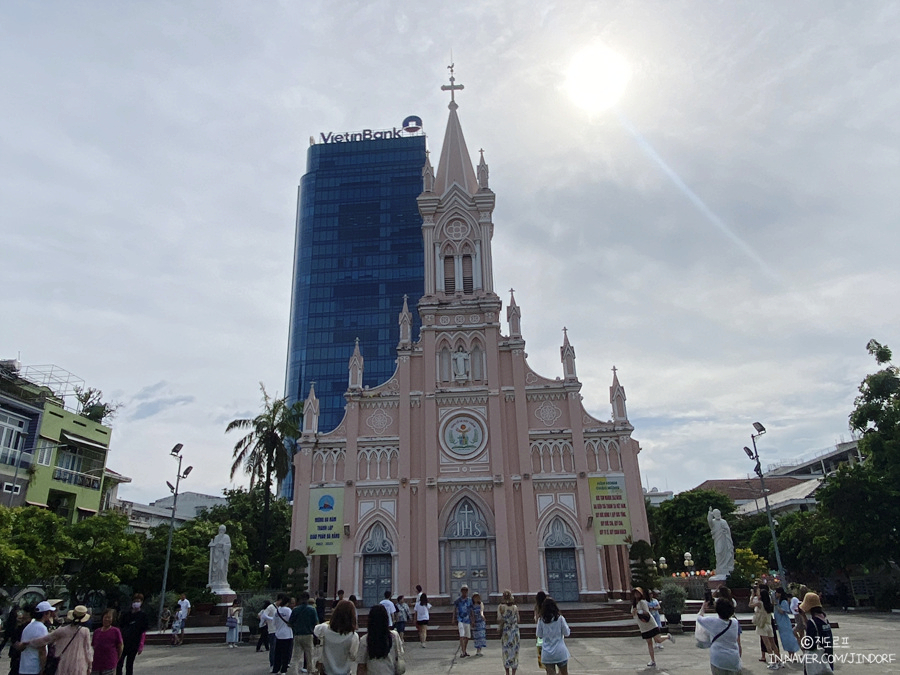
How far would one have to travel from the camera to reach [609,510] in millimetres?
28219

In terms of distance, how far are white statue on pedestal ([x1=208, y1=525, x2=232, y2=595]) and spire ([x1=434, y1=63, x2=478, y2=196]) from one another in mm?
21911

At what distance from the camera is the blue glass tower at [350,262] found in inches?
3103

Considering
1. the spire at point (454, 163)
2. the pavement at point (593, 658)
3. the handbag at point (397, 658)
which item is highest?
the spire at point (454, 163)

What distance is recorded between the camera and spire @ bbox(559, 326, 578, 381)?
102ft

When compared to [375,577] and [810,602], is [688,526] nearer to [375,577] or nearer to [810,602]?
[375,577]

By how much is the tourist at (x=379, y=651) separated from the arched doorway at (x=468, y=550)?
73.7 feet

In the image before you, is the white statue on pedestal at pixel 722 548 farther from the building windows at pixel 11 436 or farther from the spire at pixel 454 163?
the building windows at pixel 11 436

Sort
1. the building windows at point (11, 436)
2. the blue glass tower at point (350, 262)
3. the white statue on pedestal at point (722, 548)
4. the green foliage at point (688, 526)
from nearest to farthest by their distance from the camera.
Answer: the white statue on pedestal at point (722, 548) → the building windows at point (11, 436) → the green foliage at point (688, 526) → the blue glass tower at point (350, 262)

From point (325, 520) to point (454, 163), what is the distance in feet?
71.7

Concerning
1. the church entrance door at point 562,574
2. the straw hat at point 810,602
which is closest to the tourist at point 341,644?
the straw hat at point 810,602

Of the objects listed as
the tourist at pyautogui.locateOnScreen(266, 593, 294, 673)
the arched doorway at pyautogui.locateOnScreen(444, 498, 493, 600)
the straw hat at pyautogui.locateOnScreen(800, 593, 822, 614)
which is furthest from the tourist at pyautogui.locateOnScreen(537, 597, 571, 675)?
the arched doorway at pyautogui.locateOnScreen(444, 498, 493, 600)

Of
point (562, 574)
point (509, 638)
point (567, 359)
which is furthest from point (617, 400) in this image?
point (509, 638)

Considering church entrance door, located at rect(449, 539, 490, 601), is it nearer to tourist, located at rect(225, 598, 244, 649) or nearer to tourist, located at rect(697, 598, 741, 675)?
tourist, located at rect(225, 598, 244, 649)

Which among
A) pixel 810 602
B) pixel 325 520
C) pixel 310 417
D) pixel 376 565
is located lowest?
pixel 810 602
